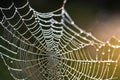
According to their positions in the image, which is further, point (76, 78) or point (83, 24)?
point (83, 24)

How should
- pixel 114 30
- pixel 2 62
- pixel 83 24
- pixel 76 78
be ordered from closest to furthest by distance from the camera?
pixel 76 78, pixel 2 62, pixel 114 30, pixel 83 24

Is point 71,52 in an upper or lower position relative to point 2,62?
upper

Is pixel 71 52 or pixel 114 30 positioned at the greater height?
pixel 71 52

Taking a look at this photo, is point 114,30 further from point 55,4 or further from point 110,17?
point 55,4

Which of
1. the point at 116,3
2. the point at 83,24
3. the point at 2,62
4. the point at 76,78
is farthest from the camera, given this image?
the point at 116,3

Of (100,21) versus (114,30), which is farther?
(100,21)

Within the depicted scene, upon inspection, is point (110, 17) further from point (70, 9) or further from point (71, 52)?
point (71, 52)

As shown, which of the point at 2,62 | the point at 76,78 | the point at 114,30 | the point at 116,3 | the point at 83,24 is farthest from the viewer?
the point at 116,3

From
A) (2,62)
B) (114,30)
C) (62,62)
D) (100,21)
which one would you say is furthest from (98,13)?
(62,62)

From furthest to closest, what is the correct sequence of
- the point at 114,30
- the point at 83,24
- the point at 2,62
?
the point at 83,24 → the point at 114,30 → the point at 2,62

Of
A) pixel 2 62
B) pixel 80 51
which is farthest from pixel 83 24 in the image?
pixel 80 51
